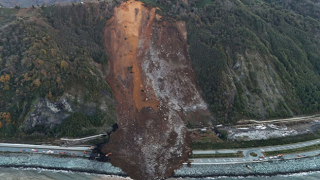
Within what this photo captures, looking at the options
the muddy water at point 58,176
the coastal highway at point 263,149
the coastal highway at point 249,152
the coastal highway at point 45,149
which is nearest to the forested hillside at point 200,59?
the coastal highway at point 45,149

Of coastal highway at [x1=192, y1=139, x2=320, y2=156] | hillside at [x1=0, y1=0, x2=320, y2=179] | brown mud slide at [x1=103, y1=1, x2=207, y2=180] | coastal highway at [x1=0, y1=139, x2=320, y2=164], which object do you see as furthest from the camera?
hillside at [x1=0, y1=0, x2=320, y2=179]

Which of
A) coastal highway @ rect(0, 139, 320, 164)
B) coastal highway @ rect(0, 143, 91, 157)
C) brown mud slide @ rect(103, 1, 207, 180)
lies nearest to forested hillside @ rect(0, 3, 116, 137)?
coastal highway @ rect(0, 143, 91, 157)

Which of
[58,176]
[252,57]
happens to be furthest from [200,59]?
[58,176]

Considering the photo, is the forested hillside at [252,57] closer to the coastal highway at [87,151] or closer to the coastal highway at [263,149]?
the coastal highway at [263,149]

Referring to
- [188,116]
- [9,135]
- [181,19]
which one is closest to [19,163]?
[9,135]

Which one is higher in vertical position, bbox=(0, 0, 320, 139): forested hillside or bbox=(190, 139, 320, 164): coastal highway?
bbox=(0, 0, 320, 139): forested hillside

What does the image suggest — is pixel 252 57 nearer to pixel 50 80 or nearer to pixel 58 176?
pixel 50 80

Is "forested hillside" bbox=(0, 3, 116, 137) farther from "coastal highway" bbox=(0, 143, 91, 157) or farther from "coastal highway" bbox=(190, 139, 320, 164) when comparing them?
"coastal highway" bbox=(190, 139, 320, 164)
